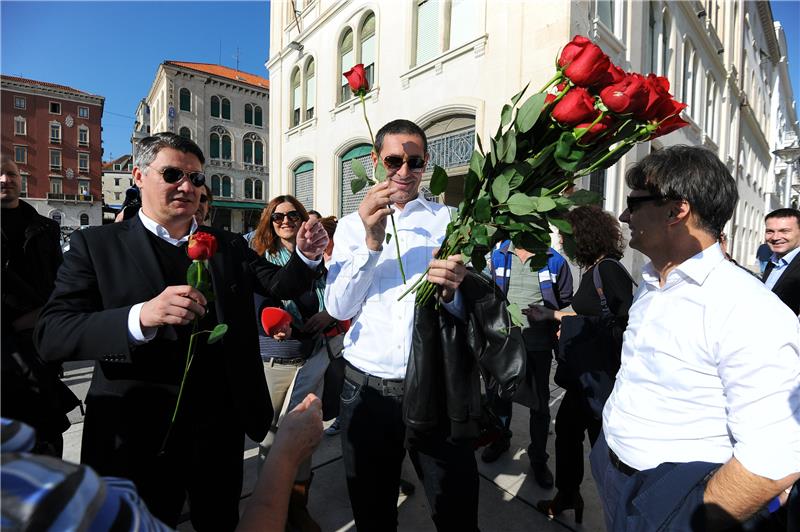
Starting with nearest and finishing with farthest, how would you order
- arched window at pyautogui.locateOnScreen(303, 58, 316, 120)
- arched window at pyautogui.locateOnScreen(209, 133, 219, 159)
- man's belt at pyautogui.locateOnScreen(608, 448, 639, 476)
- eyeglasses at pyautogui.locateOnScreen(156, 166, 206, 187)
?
man's belt at pyautogui.locateOnScreen(608, 448, 639, 476)
eyeglasses at pyautogui.locateOnScreen(156, 166, 206, 187)
arched window at pyautogui.locateOnScreen(303, 58, 316, 120)
arched window at pyautogui.locateOnScreen(209, 133, 219, 159)

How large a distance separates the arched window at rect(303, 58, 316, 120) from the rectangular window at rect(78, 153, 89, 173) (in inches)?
1834

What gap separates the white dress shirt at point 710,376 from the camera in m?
1.04

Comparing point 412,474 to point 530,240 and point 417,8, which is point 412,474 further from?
point 417,8

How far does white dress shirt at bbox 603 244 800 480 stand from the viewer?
41.1 inches

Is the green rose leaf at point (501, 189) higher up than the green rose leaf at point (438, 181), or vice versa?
the green rose leaf at point (438, 181)

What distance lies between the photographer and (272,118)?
16.4 m

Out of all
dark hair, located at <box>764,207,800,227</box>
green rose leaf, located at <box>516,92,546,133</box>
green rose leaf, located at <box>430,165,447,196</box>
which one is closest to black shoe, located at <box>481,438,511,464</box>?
green rose leaf, located at <box>430,165,447,196</box>

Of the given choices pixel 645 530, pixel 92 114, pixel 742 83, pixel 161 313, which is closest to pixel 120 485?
pixel 161 313

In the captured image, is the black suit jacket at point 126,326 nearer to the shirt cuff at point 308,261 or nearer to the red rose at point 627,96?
the shirt cuff at point 308,261

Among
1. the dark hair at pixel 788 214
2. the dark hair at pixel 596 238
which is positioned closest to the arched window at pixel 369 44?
the dark hair at pixel 788 214

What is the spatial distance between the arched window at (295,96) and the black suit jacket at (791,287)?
49.1ft

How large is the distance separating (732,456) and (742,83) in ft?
82.5

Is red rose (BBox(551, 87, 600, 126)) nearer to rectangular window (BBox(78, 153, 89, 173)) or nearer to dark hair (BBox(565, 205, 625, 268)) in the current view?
dark hair (BBox(565, 205, 625, 268))

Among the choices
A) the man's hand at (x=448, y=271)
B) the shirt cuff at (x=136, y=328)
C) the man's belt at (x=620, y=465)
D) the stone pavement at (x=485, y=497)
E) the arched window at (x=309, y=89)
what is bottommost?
the stone pavement at (x=485, y=497)
